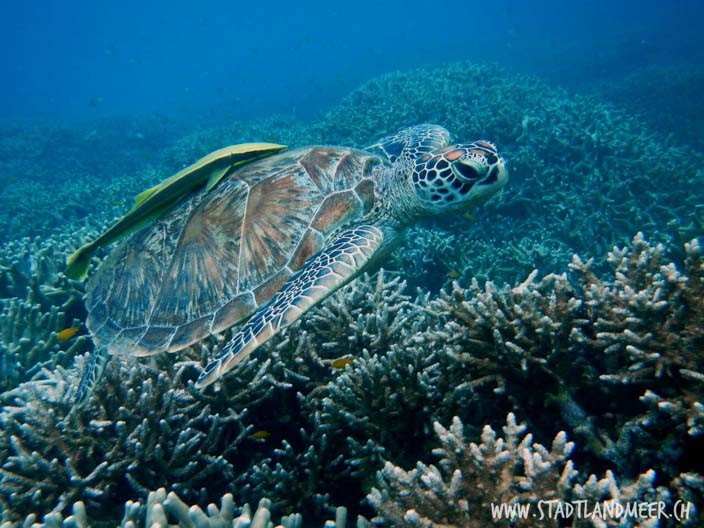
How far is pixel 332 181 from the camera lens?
10.7 feet

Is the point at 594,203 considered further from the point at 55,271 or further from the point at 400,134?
the point at 55,271

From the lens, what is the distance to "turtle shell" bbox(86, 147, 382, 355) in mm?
2764

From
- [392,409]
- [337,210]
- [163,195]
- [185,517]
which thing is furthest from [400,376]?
[163,195]

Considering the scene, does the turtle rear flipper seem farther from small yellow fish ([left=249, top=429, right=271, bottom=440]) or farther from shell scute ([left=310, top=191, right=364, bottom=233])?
small yellow fish ([left=249, top=429, right=271, bottom=440])

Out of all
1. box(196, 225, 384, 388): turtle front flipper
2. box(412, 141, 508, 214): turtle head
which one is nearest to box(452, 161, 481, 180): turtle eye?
box(412, 141, 508, 214): turtle head

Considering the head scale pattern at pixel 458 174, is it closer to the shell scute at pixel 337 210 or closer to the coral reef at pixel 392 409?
the shell scute at pixel 337 210

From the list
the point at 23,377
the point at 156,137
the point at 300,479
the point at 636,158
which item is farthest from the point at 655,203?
the point at 156,137

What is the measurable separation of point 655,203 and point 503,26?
170 feet

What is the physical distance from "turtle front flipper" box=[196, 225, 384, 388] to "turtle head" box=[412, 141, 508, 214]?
0.66 meters

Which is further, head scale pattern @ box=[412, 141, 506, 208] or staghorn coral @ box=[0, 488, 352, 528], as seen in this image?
head scale pattern @ box=[412, 141, 506, 208]

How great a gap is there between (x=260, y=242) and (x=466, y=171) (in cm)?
168

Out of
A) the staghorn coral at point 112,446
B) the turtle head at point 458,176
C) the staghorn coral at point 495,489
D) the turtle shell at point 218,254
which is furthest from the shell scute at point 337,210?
the staghorn coral at point 495,489

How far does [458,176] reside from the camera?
3045 millimetres

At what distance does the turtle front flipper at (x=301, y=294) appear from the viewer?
222 cm
